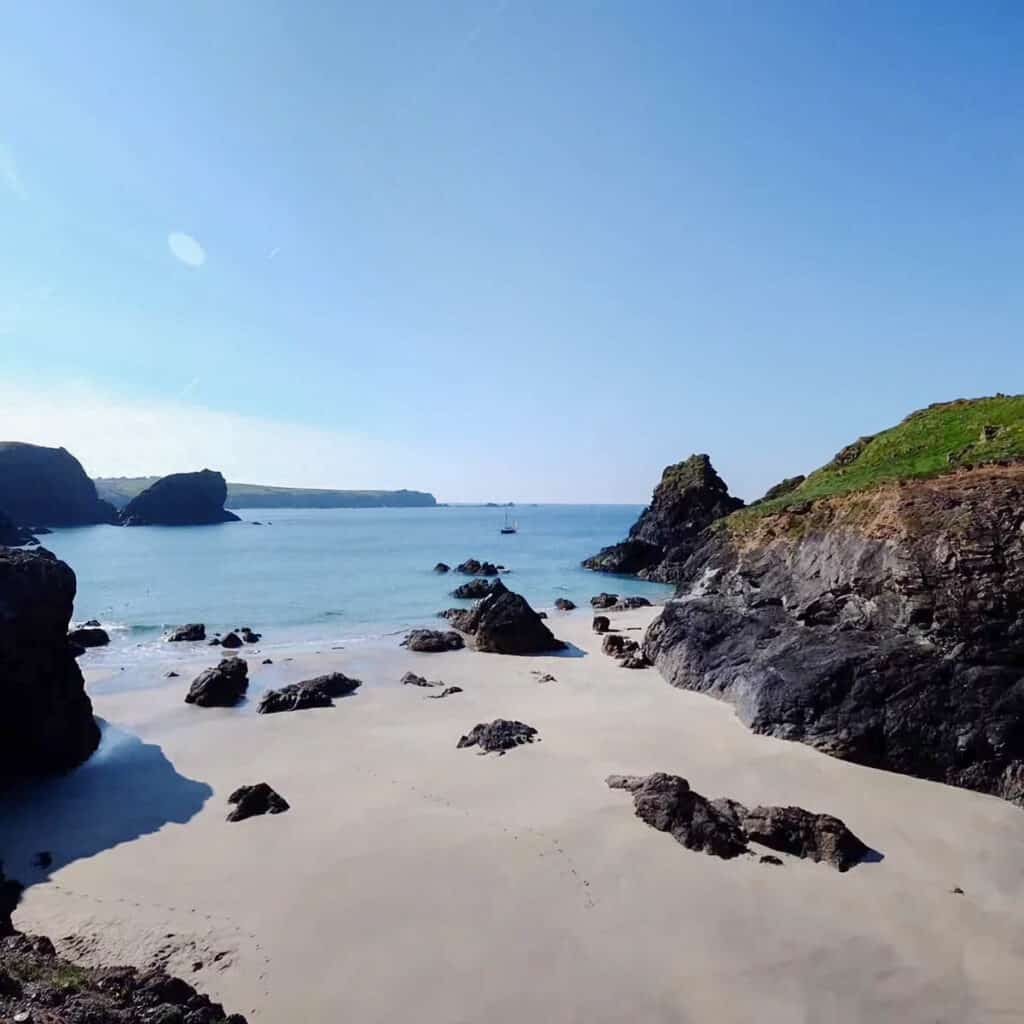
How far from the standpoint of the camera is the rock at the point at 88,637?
33250 mm

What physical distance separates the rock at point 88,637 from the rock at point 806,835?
32965 millimetres

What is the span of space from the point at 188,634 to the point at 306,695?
56.5 feet

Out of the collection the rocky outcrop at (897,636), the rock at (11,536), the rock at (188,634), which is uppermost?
the rocky outcrop at (897,636)

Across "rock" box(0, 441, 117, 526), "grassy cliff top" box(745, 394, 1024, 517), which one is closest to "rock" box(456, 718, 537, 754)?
"grassy cliff top" box(745, 394, 1024, 517)

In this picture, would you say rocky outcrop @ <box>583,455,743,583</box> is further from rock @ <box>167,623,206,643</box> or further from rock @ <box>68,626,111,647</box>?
rock @ <box>68,626,111,647</box>

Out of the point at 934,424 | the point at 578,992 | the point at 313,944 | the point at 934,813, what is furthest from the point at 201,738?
the point at 934,424

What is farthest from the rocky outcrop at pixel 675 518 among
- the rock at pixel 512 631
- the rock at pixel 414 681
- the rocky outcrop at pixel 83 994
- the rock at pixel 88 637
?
the rocky outcrop at pixel 83 994

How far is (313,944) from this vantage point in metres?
9.05

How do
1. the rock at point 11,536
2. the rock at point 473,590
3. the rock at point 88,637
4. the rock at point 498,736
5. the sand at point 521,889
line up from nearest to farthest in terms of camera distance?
1. the sand at point 521,889
2. the rock at point 498,736
3. the rock at point 88,637
4. the rock at point 473,590
5. the rock at point 11,536

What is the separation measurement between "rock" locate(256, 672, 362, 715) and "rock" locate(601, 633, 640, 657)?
10.8 m

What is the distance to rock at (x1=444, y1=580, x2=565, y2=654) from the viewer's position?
29.6 meters

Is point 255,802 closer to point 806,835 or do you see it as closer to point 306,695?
point 306,695

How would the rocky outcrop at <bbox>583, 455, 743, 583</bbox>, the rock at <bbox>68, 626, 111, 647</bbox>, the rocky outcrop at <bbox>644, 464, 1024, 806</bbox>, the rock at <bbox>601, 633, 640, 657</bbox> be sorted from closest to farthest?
the rocky outcrop at <bbox>644, 464, 1024, 806</bbox>, the rock at <bbox>601, 633, 640, 657</bbox>, the rock at <bbox>68, 626, 111, 647</bbox>, the rocky outcrop at <bbox>583, 455, 743, 583</bbox>

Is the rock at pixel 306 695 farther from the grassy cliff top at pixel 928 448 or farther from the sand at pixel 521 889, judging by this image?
the grassy cliff top at pixel 928 448
